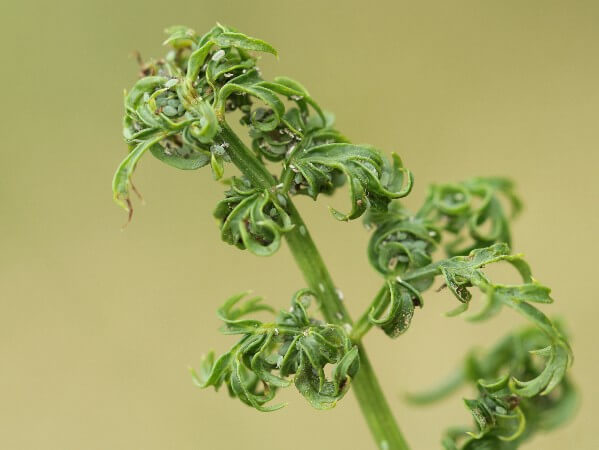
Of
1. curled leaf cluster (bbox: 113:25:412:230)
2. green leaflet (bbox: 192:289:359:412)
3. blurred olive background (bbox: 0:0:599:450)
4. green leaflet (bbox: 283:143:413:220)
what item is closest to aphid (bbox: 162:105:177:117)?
curled leaf cluster (bbox: 113:25:412:230)

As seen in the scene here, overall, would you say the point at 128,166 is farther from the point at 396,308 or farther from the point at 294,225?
the point at 396,308

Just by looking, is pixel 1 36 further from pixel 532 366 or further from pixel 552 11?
pixel 532 366

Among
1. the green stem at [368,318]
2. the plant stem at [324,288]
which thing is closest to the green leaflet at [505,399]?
the plant stem at [324,288]

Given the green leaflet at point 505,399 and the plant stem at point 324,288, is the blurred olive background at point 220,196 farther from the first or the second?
the plant stem at point 324,288

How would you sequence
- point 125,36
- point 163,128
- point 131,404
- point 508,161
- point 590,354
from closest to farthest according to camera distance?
point 163,128 < point 590,354 < point 131,404 < point 508,161 < point 125,36

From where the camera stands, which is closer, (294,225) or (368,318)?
(294,225)

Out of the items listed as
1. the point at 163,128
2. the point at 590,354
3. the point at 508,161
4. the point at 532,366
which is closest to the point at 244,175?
the point at 163,128

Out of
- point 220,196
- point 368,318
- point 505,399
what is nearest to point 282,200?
point 368,318
